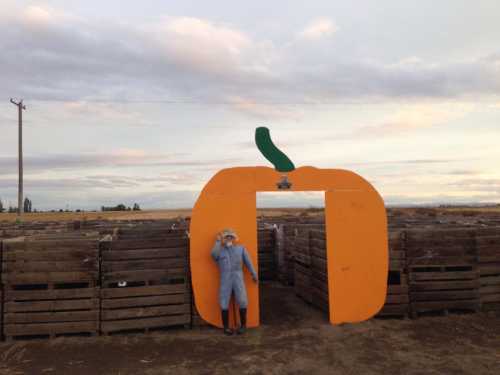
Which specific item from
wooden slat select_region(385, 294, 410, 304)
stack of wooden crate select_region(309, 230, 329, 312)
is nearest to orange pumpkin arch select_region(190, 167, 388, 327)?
wooden slat select_region(385, 294, 410, 304)

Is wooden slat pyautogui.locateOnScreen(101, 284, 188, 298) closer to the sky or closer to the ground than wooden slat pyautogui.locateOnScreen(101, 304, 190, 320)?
closer to the sky

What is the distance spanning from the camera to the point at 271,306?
10.5 metres

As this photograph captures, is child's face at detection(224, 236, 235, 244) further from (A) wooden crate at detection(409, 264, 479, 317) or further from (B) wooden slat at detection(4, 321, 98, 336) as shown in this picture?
(A) wooden crate at detection(409, 264, 479, 317)

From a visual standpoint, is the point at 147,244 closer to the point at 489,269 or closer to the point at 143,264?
the point at 143,264

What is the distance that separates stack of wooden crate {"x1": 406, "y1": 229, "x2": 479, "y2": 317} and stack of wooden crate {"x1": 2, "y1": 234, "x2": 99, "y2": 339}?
6518 mm

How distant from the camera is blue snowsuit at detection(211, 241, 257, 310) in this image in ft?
27.5

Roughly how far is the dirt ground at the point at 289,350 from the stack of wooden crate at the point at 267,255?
499 cm

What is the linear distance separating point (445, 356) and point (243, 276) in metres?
3.80

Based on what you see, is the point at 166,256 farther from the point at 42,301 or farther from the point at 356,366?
the point at 356,366

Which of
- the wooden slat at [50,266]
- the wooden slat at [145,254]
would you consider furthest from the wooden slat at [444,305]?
the wooden slat at [50,266]

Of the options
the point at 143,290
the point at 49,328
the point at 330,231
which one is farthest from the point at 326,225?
the point at 49,328

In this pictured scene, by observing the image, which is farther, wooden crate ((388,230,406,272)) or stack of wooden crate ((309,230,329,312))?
stack of wooden crate ((309,230,329,312))

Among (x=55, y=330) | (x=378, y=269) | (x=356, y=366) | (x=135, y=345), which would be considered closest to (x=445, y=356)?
(x=356, y=366)

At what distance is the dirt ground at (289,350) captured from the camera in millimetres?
6582
